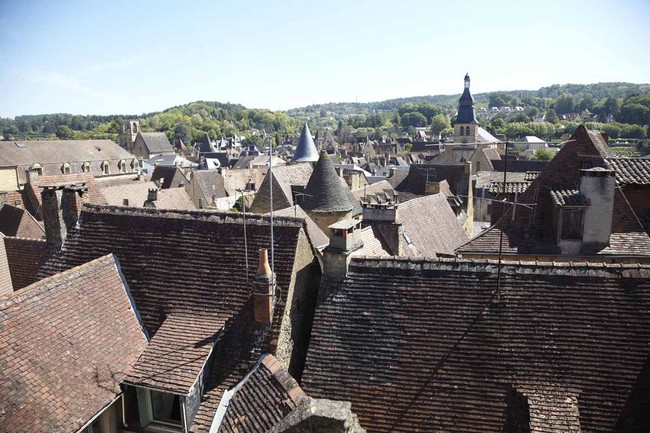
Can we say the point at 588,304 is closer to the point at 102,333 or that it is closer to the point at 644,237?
the point at 644,237

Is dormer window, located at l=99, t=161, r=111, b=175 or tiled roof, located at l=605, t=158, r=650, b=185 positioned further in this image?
dormer window, located at l=99, t=161, r=111, b=175

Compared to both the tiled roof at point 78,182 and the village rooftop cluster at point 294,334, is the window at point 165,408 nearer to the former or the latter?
the village rooftop cluster at point 294,334

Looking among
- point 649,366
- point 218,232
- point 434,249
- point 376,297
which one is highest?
point 218,232

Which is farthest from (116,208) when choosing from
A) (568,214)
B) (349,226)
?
(568,214)

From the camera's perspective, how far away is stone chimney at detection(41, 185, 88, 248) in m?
12.9

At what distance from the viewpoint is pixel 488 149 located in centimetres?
7425

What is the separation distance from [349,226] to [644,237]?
11.7 metres

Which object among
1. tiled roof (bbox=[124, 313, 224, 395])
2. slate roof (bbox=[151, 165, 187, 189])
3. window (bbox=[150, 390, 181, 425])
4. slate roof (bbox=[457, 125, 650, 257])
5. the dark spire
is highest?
the dark spire

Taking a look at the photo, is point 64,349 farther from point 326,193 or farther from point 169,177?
point 169,177

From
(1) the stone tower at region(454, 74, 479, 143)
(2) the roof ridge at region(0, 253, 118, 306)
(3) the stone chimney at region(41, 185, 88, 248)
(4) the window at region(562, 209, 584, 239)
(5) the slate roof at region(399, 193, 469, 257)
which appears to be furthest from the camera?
(1) the stone tower at region(454, 74, 479, 143)

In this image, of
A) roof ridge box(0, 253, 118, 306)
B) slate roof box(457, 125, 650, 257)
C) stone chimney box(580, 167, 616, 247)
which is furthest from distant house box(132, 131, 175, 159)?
stone chimney box(580, 167, 616, 247)

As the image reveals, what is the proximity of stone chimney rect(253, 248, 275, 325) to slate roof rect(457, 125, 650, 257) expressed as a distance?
968 cm

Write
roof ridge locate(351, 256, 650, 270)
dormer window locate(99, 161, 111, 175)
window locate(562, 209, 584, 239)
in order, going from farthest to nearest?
dormer window locate(99, 161, 111, 175) < window locate(562, 209, 584, 239) < roof ridge locate(351, 256, 650, 270)

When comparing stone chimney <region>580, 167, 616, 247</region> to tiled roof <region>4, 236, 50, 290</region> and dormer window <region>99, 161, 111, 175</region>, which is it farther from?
dormer window <region>99, 161, 111, 175</region>
